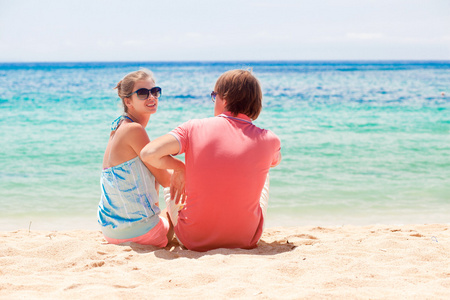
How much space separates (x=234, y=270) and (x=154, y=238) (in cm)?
92

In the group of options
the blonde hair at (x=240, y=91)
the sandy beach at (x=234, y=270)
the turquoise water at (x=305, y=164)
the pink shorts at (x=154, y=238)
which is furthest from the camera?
the turquoise water at (x=305, y=164)

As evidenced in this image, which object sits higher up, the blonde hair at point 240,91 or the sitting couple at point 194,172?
the blonde hair at point 240,91

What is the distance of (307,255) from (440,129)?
34.1 feet

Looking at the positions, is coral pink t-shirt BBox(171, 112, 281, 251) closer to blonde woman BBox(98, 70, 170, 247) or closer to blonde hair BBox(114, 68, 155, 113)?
blonde woman BBox(98, 70, 170, 247)

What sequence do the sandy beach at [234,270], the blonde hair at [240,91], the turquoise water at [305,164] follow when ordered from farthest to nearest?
the turquoise water at [305,164] → the blonde hair at [240,91] → the sandy beach at [234,270]

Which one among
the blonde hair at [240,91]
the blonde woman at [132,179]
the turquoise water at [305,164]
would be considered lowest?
the turquoise water at [305,164]

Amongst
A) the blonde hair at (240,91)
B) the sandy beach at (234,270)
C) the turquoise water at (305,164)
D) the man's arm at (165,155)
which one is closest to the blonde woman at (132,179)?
the sandy beach at (234,270)

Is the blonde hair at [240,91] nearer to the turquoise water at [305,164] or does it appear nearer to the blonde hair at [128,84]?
the turquoise water at [305,164]

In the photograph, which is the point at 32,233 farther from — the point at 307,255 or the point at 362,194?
the point at 362,194

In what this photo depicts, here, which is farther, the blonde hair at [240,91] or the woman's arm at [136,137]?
the woman's arm at [136,137]

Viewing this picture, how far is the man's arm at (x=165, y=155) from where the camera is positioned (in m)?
2.87

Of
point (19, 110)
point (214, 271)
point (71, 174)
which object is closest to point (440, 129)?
Answer: point (71, 174)

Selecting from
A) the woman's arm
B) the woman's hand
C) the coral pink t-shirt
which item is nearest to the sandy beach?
the coral pink t-shirt

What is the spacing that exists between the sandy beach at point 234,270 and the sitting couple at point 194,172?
0.47 feet
